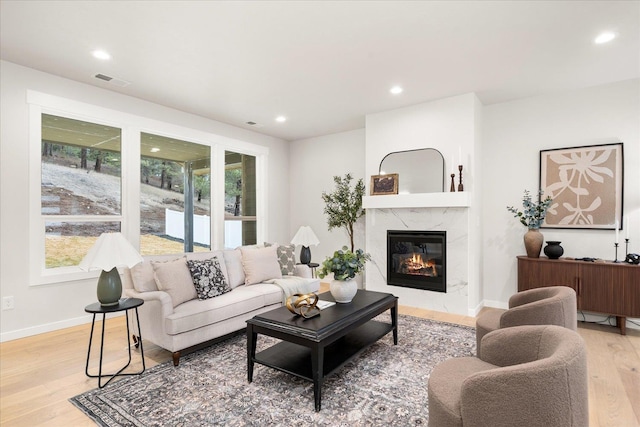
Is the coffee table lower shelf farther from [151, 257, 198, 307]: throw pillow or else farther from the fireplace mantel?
the fireplace mantel

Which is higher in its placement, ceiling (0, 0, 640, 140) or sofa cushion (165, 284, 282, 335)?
ceiling (0, 0, 640, 140)

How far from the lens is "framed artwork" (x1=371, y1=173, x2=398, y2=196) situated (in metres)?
4.78

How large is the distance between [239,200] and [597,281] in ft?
17.1

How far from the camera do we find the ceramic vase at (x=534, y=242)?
13.1 ft

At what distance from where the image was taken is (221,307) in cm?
309

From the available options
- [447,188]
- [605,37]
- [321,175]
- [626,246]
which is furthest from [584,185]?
[321,175]

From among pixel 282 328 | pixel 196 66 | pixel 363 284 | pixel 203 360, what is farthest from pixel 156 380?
pixel 363 284

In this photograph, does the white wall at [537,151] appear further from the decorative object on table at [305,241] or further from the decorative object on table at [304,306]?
the decorative object on table at [304,306]

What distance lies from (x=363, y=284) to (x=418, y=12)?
14.0 feet

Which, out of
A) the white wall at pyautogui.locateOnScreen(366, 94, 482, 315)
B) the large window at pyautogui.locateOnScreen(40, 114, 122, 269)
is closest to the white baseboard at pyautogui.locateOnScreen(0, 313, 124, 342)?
the large window at pyautogui.locateOnScreen(40, 114, 122, 269)

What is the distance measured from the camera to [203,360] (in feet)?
9.52

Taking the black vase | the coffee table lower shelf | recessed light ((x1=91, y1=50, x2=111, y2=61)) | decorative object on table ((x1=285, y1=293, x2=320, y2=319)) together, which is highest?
recessed light ((x1=91, y1=50, x2=111, y2=61))

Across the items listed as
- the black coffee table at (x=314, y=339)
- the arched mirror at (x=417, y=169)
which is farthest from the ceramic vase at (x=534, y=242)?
the black coffee table at (x=314, y=339)

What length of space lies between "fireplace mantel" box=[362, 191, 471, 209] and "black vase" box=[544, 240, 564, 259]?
3.45 ft
